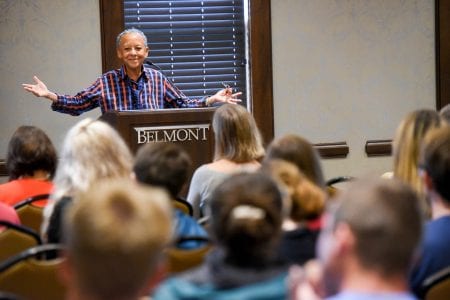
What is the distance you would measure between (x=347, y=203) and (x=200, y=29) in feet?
17.1

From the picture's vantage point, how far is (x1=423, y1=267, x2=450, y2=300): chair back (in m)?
2.21

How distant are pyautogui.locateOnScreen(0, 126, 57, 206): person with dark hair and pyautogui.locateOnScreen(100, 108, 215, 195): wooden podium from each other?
1.23m

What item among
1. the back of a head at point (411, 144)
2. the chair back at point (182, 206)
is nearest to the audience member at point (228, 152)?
the chair back at point (182, 206)

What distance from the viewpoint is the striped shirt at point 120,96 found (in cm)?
569

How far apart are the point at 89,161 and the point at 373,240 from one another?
1.65 m

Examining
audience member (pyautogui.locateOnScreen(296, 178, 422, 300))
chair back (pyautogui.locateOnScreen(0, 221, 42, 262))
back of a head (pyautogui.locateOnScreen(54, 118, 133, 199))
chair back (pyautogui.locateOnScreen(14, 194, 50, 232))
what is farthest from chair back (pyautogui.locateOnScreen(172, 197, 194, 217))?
audience member (pyautogui.locateOnScreen(296, 178, 422, 300))

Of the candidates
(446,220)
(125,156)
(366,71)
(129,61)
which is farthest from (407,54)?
(446,220)

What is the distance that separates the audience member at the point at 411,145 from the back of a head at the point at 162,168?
77 centimetres

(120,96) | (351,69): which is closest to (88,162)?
(120,96)

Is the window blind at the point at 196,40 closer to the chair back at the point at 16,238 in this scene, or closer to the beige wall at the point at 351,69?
the beige wall at the point at 351,69

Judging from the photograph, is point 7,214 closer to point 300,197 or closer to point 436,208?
point 300,197

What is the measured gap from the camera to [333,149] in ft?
22.7

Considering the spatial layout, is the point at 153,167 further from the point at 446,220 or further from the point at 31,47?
the point at 31,47

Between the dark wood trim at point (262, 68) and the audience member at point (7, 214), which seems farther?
the dark wood trim at point (262, 68)
